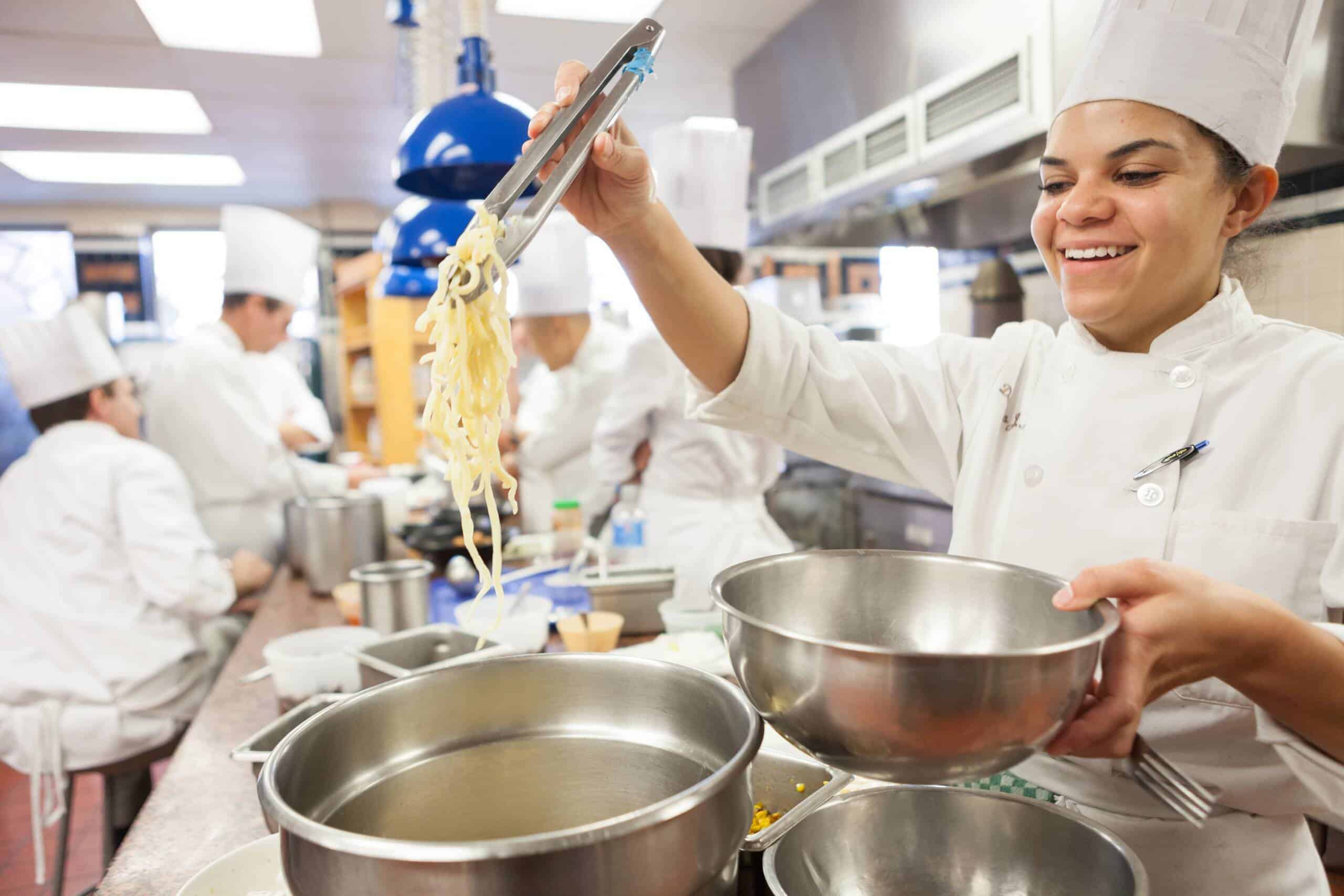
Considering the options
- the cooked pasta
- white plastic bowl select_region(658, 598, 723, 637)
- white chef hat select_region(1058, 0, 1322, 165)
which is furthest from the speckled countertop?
white chef hat select_region(1058, 0, 1322, 165)

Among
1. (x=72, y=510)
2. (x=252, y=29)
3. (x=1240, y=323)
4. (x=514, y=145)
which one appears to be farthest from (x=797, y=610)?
(x=252, y=29)

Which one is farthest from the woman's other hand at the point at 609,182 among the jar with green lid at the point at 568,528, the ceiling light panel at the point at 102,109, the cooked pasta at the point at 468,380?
the ceiling light panel at the point at 102,109

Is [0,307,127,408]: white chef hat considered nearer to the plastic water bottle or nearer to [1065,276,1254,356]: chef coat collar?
the plastic water bottle

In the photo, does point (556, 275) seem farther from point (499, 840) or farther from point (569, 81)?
point (499, 840)

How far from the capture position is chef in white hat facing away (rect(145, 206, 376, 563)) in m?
3.79

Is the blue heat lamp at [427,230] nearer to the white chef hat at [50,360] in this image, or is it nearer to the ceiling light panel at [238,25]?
the white chef hat at [50,360]

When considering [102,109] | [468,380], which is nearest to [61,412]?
[468,380]

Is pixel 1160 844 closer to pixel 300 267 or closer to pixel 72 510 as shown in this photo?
pixel 72 510

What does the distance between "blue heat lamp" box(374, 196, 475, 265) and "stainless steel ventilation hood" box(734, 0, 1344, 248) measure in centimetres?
174

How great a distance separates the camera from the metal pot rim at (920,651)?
0.58 m

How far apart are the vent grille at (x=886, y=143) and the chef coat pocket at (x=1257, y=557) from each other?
2.62 metres

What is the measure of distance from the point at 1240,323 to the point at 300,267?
428 cm

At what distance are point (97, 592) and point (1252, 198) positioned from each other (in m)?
3.03

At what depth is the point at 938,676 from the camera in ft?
1.92
